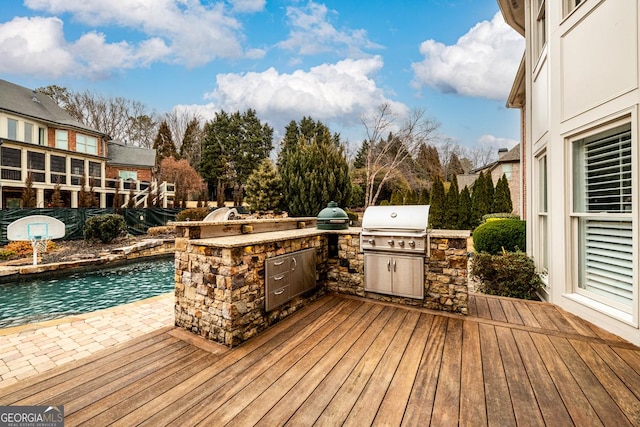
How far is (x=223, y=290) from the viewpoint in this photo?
2.80 meters

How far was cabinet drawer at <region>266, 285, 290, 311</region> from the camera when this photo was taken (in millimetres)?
3174

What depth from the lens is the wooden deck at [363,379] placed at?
1.82 meters

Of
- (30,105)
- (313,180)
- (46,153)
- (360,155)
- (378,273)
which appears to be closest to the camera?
(378,273)

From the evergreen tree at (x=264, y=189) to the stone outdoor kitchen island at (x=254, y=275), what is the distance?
9.56 m

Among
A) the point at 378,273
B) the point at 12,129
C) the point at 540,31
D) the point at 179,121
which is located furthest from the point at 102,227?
the point at 179,121

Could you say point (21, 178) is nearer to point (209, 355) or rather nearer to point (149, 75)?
point (149, 75)

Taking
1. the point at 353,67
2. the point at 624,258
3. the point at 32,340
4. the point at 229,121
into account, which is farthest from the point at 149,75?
the point at 624,258

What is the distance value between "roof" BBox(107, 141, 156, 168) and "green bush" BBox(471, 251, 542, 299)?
21688 mm

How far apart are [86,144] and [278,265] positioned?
1990 cm

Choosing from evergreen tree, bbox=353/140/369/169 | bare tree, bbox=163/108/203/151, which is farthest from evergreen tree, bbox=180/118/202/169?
evergreen tree, bbox=353/140/369/169

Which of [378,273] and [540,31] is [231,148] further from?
[378,273]

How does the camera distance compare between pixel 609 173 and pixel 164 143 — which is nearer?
pixel 609 173

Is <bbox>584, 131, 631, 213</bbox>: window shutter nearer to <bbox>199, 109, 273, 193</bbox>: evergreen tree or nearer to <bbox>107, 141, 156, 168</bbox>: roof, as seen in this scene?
<bbox>107, 141, 156, 168</bbox>: roof

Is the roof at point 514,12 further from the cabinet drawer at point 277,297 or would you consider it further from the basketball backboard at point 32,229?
the basketball backboard at point 32,229
